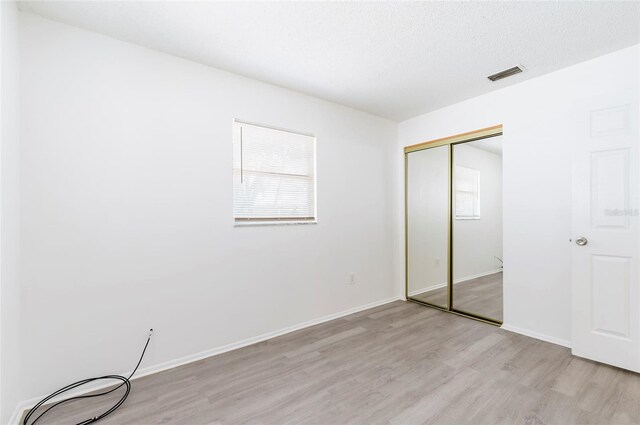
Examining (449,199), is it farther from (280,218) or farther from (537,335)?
(280,218)

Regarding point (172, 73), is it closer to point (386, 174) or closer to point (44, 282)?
point (44, 282)

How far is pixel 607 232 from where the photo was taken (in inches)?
92.0

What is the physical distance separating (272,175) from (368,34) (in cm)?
152

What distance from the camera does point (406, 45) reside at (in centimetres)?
230

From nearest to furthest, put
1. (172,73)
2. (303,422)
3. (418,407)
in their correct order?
1. (303,422)
2. (418,407)
3. (172,73)

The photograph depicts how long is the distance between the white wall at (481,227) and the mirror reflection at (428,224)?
0.16m

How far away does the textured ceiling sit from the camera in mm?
1893

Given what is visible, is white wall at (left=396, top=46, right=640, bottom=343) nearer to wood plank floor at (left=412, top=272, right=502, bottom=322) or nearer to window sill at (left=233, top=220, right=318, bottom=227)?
wood plank floor at (left=412, top=272, right=502, bottom=322)

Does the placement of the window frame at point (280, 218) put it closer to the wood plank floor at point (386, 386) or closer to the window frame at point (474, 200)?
the wood plank floor at point (386, 386)

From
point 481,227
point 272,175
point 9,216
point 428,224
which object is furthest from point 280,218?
point 481,227

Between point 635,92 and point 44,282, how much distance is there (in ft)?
14.5

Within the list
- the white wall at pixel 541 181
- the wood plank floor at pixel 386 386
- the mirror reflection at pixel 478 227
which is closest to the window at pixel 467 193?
the mirror reflection at pixel 478 227

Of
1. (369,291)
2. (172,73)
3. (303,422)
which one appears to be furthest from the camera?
(369,291)

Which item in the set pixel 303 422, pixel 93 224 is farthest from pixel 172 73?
pixel 303 422
